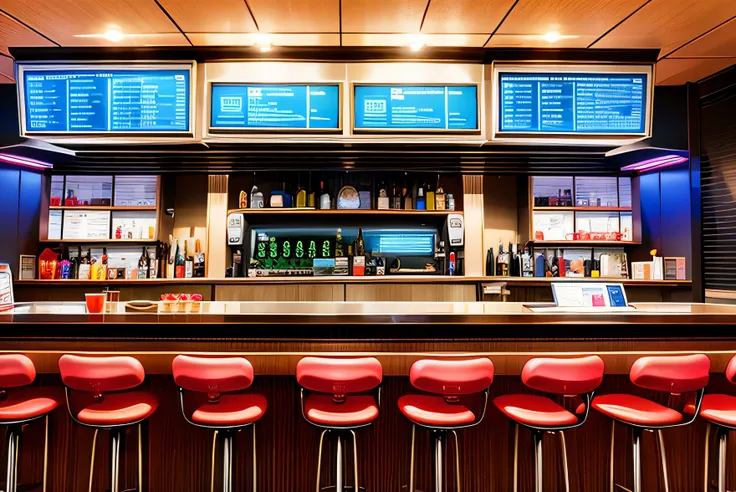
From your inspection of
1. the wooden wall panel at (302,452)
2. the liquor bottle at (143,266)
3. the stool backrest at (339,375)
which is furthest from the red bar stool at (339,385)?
the liquor bottle at (143,266)

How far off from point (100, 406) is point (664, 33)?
14.7 feet

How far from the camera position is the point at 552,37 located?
332cm

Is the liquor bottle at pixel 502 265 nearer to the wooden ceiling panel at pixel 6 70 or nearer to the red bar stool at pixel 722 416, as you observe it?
the red bar stool at pixel 722 416

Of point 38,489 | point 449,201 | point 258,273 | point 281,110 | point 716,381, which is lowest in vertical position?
point 38,489

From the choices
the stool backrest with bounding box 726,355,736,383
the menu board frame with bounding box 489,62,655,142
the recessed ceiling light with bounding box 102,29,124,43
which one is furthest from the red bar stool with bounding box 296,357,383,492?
the recessed ceiling light with bounding box 102,29,124,43

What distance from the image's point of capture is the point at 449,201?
17.2 feet

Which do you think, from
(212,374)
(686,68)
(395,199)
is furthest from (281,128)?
(686,68)

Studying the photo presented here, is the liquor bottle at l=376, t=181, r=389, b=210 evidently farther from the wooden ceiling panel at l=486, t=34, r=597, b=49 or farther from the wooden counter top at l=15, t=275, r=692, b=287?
the wooden ceiling panel at l=486, t=34, r=597, b=49

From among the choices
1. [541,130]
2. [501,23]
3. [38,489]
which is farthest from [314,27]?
[38,489]

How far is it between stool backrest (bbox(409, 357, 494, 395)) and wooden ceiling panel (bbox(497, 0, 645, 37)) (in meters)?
2.40

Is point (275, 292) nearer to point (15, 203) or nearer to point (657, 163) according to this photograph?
point (15, 203)

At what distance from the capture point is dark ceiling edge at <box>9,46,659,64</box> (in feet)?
10.2

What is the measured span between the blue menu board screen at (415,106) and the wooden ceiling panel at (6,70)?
10.6 feet

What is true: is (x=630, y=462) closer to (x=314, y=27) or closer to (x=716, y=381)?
(x=716, y=381)
